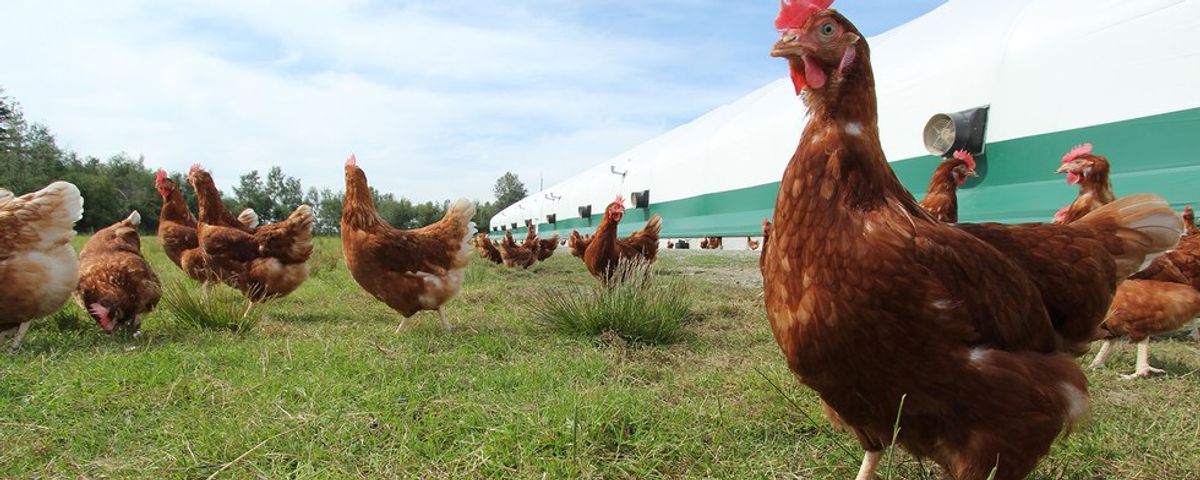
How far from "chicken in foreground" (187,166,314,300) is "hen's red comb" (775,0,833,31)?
5.83 m

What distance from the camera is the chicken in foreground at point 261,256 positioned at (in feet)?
19.8

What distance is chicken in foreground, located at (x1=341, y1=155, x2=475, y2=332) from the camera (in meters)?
4.92

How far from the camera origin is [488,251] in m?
15.2

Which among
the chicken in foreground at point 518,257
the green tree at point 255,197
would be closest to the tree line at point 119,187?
the green tree at point 255,197

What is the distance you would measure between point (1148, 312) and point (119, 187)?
64408mm

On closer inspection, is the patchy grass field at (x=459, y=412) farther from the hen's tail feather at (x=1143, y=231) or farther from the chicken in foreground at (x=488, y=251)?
the chicken in foreground at (x=488, y=251)

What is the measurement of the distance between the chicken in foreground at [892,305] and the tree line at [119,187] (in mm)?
24160

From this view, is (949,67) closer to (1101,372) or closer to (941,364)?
(1101,372)

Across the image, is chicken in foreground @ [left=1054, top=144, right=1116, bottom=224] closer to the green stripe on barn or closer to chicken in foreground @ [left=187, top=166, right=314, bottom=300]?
the green stripe on barn

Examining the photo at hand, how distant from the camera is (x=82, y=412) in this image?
8.42 ft

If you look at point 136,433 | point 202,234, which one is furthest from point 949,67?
point 202,234

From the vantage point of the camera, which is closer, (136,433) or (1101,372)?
(136,433)

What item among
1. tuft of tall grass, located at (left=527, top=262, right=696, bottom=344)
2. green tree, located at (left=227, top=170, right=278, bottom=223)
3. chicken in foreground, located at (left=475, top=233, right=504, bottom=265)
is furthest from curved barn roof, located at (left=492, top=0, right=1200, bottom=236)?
green tree, located at (left=227, top=170, right=278, bottom=223)

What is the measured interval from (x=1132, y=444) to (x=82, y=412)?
471cm
